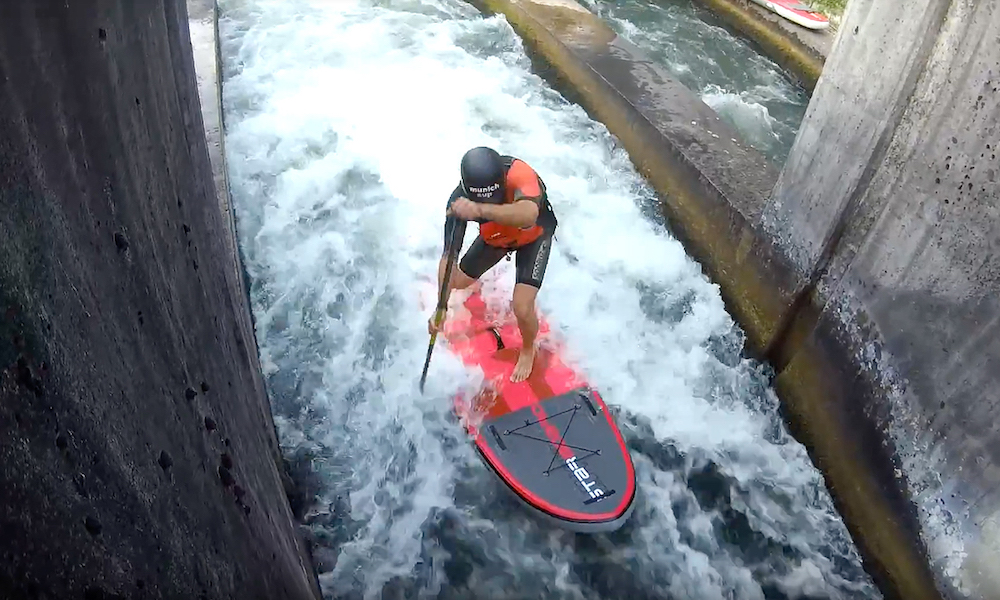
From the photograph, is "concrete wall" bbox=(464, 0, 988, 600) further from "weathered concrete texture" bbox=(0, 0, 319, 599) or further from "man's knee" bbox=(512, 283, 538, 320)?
"weathered concrete texture" bbox=(0, 0, 319, 599)

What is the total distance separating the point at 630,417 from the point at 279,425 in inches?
110

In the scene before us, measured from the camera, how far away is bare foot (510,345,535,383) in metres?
5.04

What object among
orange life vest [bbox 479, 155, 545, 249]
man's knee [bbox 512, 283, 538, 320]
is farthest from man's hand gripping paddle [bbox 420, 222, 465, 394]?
man's knee [bbox 512, 283, 538, 320]

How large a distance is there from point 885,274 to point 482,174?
2717mm

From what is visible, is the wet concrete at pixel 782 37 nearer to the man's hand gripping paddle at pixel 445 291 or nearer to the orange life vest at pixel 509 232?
the orange life vest at pixel 509 232

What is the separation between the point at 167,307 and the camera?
2.34m

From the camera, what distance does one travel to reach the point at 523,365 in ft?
16.7

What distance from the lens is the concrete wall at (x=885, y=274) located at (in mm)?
3701

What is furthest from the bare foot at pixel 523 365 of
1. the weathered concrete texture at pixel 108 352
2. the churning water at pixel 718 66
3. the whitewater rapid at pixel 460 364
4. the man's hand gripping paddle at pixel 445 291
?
the churning water at pixel 718 66

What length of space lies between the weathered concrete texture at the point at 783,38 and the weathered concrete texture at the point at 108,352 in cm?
926

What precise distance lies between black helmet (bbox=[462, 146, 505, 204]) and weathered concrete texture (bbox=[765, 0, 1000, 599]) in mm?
2505

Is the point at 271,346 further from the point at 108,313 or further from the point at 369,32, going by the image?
the point at 369,32

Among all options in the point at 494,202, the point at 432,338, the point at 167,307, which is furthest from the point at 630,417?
the point at 167,307

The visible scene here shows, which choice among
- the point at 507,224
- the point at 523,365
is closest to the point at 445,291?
the point at 507,224
